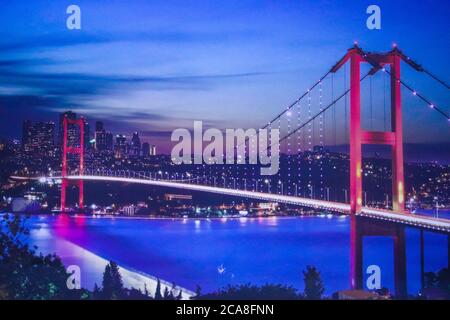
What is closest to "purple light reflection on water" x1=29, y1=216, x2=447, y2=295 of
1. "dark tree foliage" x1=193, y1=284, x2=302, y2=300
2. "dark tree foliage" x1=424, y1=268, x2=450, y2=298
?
"dark tree foliage" x1=424, y1=268, x2=450, y2=298

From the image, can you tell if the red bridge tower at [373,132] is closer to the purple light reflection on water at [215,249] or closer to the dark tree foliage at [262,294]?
the purple light reflection on water at [215,249]

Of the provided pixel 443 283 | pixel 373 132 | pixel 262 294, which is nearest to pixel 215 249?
pixel 373 132

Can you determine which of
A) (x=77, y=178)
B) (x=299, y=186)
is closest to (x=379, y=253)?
(x=299, y=186)

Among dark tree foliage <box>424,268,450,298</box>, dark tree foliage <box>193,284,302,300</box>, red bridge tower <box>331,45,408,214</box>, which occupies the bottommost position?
dark tree foliage <box>424,268,450,298</box>

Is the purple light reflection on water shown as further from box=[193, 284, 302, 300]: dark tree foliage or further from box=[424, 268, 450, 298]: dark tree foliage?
box=[193, 284, 302, 300]: dark tree foliage

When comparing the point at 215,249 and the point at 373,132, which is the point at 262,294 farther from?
the point at 215,249

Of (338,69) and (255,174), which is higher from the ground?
(338,69)

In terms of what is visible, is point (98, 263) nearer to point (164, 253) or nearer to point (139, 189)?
point (164, 253)
